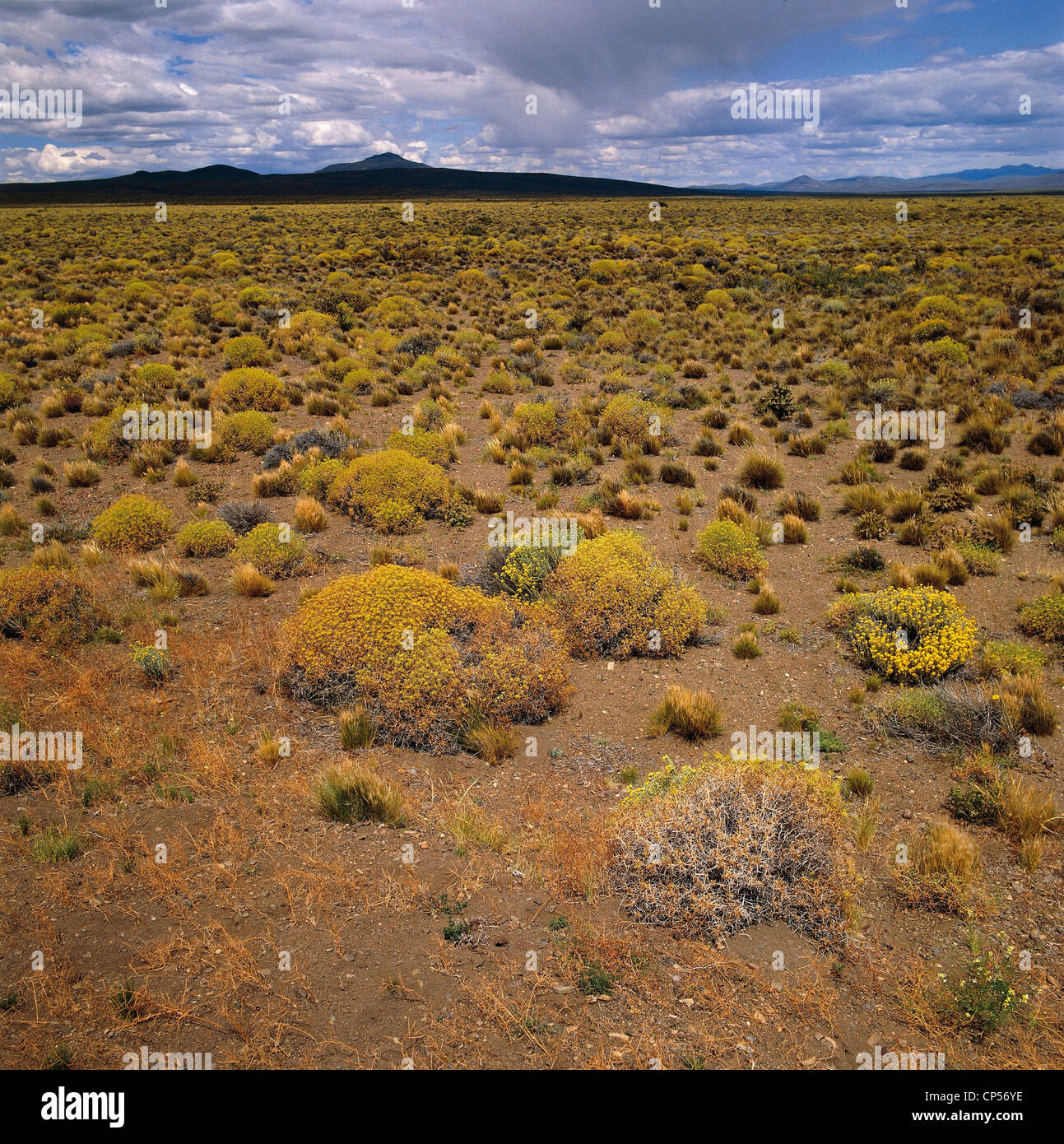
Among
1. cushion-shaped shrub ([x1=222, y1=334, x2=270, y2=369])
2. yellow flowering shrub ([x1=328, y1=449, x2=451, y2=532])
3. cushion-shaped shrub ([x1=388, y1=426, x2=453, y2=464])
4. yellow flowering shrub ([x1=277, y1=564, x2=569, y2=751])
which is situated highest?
cushion-shaped shrub ([x1=222, y1=334, x2=270, y2=369])

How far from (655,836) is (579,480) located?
29.3 feet

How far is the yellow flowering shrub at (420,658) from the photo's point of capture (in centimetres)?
650

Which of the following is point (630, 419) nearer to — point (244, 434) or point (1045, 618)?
point (244, 434)

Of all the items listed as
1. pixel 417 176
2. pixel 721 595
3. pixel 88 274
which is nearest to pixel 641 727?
pixel 721 595

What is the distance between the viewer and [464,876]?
4738 mm

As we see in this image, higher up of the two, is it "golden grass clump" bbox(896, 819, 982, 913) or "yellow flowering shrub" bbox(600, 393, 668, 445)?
"yellow flowering shrub" bbox(600, 393, 668, 445)

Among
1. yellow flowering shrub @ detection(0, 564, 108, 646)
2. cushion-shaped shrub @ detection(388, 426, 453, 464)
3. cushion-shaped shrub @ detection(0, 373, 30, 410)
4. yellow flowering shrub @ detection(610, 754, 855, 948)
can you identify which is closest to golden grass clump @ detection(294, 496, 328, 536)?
cushion-shaped shrub @ detection(388, 426, 453, 464)

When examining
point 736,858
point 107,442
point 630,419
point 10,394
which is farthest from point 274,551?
point 10,394

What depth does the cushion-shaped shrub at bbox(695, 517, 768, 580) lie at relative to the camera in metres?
9.54

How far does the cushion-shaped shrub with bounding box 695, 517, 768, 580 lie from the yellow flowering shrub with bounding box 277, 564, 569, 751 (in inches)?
127

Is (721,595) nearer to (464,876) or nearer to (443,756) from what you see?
(443,756)

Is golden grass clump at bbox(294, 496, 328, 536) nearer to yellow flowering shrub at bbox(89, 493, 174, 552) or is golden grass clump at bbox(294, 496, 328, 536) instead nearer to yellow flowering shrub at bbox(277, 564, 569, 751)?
yellow flowering shrub at bbox(89, 493, 174, 552)

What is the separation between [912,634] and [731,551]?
107 inches

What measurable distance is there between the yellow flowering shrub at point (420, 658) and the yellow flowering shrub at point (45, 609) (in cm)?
255
